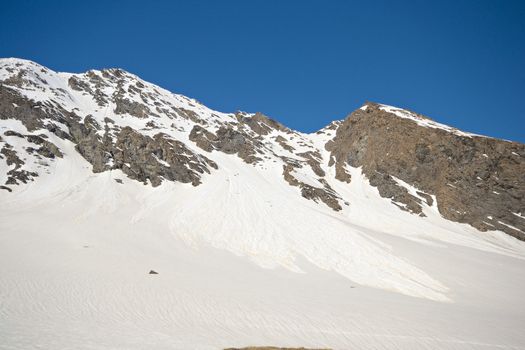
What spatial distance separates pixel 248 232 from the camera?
40844mm

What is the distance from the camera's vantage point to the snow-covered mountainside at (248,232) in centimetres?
1619

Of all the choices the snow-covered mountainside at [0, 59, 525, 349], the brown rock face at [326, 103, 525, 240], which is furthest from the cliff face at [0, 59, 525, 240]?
the snow-covered mountainside at [0, 59, 525, 349]

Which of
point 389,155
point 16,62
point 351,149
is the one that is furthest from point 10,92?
point 389,155

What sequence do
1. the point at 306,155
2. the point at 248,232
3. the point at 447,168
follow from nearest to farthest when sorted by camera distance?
1. the point at 248,232
2. the point at 447,168
3. the point at 306,155

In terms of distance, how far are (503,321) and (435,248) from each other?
874 inches

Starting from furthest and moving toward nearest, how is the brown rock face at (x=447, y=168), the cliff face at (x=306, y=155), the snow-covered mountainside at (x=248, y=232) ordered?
the cliff face at (x=306, y=155) < the brown rock face at (x=447, y=168) < the snow-covered mountainside at (x=248, y=232)

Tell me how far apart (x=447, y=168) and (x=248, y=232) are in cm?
4794

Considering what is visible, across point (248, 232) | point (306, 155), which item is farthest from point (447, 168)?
point (248, 232)

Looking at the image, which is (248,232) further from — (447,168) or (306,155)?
(306,155)

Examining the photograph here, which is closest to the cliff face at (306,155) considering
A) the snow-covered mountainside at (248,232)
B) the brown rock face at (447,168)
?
the brown rock face at (447,168)

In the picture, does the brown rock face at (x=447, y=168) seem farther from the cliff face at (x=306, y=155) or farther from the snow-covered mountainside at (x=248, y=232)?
the snow-covered mountainside at (x=248, y=232)

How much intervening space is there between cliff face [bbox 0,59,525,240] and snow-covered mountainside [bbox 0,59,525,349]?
1.34ft

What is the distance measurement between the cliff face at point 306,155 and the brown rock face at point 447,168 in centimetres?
17

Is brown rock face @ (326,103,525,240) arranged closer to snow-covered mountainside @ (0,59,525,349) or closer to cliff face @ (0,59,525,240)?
cliff face @ (0,59,525,240)
